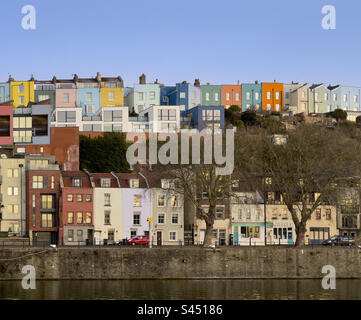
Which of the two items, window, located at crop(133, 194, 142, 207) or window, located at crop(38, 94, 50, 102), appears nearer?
window, located at crop(133, 194, 142, 207)

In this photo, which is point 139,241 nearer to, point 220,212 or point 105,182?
point 105,182

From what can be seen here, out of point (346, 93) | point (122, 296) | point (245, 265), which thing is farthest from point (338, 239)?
point (346, 93)

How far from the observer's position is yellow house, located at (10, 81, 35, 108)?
140 metres

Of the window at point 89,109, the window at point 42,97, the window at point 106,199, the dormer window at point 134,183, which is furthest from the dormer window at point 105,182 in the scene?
the window at point 89,109

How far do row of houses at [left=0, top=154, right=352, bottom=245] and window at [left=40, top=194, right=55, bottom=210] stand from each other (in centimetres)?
10

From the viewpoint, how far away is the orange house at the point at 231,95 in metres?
152

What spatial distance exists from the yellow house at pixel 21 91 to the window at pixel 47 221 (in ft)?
169

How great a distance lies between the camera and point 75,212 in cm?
9131

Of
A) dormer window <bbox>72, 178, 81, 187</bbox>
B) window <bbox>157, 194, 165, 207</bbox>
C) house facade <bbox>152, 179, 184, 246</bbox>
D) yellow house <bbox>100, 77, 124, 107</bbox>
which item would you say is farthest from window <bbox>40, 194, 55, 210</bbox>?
yellow house <bbox>100, 77, 124, 107</bbox>

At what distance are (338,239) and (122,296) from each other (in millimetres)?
32894

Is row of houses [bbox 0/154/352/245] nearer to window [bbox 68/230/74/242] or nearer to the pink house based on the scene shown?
window [bbox 68/230/74/242]

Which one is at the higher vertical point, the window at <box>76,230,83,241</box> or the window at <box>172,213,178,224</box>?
the window at <box>172,213,178,224</box>

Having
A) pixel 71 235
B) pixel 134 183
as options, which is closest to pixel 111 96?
pixel 134 183

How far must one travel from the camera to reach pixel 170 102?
150125 mm
